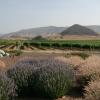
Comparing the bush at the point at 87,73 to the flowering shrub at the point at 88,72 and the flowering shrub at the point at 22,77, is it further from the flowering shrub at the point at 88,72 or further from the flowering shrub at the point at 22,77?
the flowering shrub at the point at 22,77

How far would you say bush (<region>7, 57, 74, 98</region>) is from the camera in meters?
10.8

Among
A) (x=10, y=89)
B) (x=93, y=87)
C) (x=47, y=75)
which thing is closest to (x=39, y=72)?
(x=47, y=75)

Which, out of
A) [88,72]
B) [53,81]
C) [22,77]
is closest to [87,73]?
[88,72]

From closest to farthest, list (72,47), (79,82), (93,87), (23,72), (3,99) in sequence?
(93,87) → (3,99) → (23,72) → (79,82) → (72,47)

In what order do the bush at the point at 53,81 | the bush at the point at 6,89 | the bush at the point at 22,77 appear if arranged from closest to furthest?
the bush at the point at 6,89, the bush at the point at 53,81, the bush at the point at 22,77

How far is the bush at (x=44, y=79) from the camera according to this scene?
1075 cm

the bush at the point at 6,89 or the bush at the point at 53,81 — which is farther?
the bush at the point at 53,81

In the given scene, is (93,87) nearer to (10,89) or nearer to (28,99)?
(10,89)

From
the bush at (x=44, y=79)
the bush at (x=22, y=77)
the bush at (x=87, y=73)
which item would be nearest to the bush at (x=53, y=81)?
the bush at (x=44, y=79)

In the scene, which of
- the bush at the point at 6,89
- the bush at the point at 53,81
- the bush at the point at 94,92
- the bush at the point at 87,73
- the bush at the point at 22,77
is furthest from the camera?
the bush at the point at 87,73

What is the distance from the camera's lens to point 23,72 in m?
11.5

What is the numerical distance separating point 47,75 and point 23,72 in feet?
3.53

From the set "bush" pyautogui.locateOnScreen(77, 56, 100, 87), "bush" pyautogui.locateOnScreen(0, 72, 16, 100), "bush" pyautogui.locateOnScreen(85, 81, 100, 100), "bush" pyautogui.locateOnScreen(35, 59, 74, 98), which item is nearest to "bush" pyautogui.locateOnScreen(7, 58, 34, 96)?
"bush" pyautogui.locateOnScreen(35, 59, 74, 98)

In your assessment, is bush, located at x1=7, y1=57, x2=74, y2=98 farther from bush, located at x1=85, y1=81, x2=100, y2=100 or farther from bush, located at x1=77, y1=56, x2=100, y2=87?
bush, located at x1=85, y1=81, x2=100, y2=100
